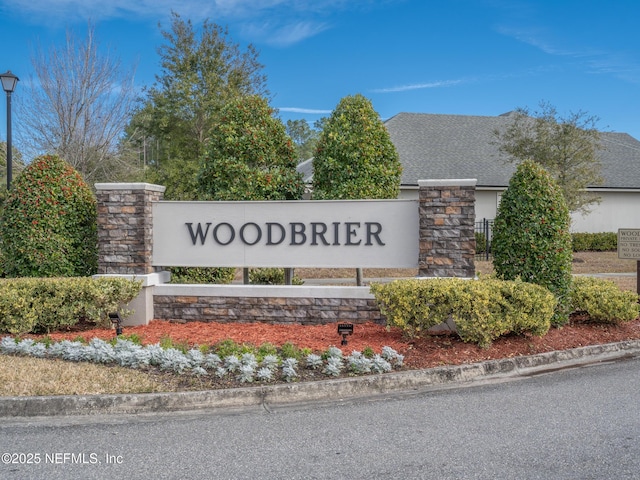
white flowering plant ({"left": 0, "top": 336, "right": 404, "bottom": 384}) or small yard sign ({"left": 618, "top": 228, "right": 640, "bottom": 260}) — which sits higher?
small yard sign ({"left": 618, "top": 228, "right": 640, "bottom": 260})

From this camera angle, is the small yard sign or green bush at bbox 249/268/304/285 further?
green bush at bbox 249/268/304/285

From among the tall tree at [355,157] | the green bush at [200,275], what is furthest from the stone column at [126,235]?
the tall tree at [355,157]

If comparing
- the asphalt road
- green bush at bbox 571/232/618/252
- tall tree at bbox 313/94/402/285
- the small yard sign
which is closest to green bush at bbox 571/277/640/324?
the small yard sign

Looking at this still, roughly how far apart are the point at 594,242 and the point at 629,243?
16.2m

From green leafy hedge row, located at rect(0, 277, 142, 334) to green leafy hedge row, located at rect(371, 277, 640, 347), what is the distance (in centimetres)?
396

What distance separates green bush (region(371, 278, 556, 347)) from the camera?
7.49m

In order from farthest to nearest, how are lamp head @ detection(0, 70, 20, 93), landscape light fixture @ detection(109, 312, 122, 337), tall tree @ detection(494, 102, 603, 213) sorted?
1. tall tree @ detection(494, 102, 603, 213)
2. lamp head @ detection(0, 70, 20, 93)
3. landscape light fixture @ detection(109, 312, 122, 337)

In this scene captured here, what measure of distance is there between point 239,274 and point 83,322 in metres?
9.99

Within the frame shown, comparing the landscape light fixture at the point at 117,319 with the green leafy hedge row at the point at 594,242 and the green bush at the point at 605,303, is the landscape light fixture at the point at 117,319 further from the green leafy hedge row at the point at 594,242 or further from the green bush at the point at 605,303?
the green leafy hedge row at the point at 594,242

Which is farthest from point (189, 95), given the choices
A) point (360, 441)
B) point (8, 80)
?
point (360, 441)

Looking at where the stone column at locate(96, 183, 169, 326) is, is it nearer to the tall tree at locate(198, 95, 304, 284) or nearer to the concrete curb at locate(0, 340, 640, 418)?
the tall tree at locate(198, 95, 304, 284)

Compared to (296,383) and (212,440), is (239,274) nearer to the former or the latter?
(296,383)

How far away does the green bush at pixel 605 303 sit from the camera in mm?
9039

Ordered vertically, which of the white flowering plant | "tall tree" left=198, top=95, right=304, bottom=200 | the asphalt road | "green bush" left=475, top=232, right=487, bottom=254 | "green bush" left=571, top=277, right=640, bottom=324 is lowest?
the asphalt road
